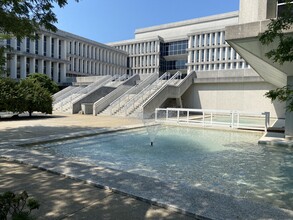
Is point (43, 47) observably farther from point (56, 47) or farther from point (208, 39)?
point (208, 39)

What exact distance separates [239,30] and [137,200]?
6493 mm

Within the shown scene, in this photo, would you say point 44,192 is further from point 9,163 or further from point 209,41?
point 209,41

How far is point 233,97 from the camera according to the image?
28.2m

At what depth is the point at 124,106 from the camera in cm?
2511

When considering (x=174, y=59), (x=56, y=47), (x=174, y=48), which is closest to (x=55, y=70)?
(x=56, y=47)

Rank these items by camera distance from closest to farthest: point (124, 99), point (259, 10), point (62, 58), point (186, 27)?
point (259, 10)
point (124, 99)
point (62, 58)
point (186, 27)

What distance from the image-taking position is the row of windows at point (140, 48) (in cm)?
7612

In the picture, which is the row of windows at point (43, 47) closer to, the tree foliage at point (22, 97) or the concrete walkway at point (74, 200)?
the tree foliage at point (22, 97)

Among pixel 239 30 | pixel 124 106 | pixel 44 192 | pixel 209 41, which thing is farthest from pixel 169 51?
pixel 44 192

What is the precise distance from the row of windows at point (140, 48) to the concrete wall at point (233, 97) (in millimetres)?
47613

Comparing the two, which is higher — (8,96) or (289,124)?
(8,96)

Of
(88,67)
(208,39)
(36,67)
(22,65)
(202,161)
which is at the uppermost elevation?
(208,39)

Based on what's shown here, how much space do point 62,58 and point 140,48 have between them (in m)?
24.1

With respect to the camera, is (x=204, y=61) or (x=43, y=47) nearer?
(x=43, y=47)
